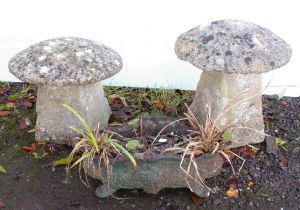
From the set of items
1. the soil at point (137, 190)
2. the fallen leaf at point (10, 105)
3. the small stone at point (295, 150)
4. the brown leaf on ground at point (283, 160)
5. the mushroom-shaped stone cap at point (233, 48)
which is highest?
the mushroom-shaped stone cap at point (233, 48)

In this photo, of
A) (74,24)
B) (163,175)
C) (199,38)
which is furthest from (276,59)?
(74,24)

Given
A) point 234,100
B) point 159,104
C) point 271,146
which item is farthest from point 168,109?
point 271,146

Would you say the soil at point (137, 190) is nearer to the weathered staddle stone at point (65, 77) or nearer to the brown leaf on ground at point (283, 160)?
the brown leaf on ground at point (283, 160)

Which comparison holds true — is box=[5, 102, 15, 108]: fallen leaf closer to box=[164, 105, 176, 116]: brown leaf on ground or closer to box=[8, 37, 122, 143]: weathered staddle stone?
box=[8, 37, 122, 143]: weathered staddle stone

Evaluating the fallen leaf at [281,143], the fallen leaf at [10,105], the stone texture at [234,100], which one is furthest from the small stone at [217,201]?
the fallen leaf at [10,105]

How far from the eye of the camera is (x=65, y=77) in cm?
311

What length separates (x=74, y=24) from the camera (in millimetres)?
4363

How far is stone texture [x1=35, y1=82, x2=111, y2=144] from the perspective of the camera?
3.42 meters

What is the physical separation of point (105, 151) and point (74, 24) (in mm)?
1885

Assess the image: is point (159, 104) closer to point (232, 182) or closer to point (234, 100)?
point (234, 100)

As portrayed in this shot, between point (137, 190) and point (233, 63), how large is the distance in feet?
3.53

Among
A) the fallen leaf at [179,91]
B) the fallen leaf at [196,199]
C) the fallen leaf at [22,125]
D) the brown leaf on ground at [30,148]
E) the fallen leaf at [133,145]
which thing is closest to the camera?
the fallen leaf at [133,145]

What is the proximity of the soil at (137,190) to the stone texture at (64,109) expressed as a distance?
109 millimetres

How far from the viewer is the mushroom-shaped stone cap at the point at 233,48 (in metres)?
2.96
